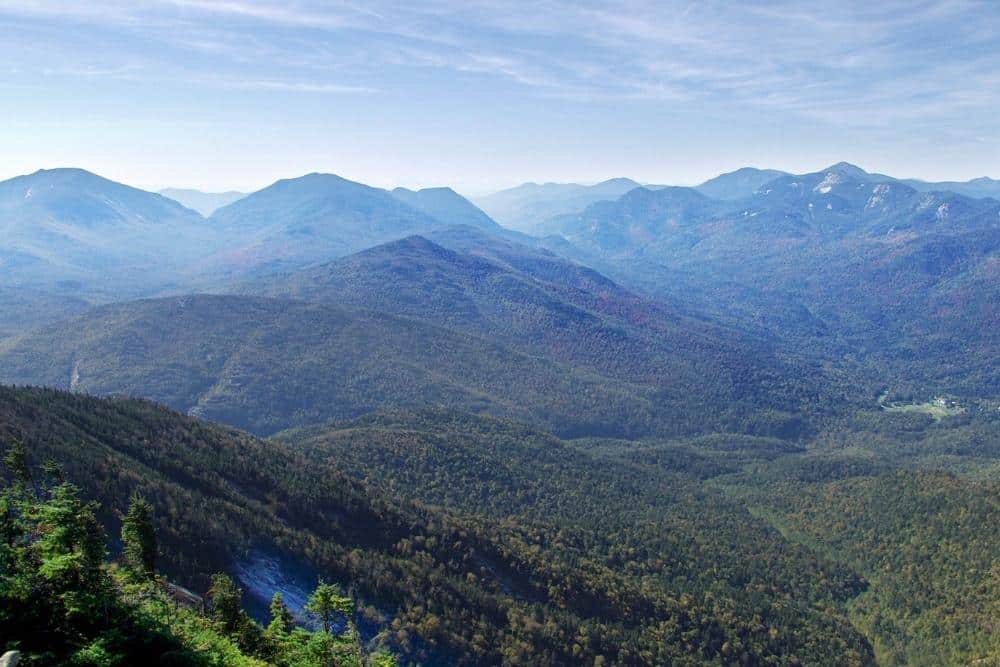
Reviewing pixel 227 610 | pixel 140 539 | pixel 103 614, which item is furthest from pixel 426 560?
pixel 103 614

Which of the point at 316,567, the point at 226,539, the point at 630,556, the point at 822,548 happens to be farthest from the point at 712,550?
the point at 226,539

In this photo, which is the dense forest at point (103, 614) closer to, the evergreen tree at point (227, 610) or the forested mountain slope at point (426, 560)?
the evergreen tree at point (227, 610)

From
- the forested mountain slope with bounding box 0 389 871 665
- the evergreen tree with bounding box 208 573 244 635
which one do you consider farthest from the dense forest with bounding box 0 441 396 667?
the forested mountain slope with bounding box 0 389 871 665

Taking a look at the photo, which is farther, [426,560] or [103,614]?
[426,560]

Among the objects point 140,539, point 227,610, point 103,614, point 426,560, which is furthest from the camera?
point 426,560

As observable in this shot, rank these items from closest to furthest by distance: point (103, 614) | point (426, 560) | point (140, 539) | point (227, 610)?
point (103, 614)
point (227, 610)
point (140, 539)
point (426, 560)

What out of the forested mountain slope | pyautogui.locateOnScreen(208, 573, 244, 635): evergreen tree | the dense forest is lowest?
the forested mountain slope

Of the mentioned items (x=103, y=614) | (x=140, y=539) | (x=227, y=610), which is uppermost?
(x=140, y=539)

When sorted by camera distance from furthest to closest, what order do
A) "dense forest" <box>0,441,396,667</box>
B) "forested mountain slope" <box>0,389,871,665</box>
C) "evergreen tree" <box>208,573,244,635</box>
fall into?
"forested mountain slope" <box>0,389,871,665</box> < "evergreen tree" <box>208,573,244,635</box> < "dense forest" <box>0,441,396,667</box>

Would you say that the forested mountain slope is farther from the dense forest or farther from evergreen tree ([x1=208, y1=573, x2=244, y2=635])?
the dense forest

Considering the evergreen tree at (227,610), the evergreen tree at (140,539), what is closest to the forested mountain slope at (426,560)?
the evergreen tree at (140,539)

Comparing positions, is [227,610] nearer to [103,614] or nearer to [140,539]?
[140,539]

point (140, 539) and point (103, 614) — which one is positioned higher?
point (140, 539)
